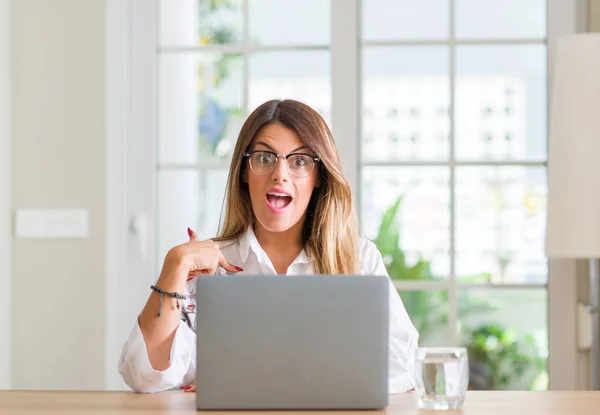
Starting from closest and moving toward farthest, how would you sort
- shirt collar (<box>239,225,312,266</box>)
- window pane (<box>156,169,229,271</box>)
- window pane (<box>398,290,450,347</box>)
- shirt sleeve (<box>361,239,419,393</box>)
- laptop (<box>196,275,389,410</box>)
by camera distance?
1. laptop (<box>196,275,389,410</box>)
2. shirt sleeve (<box>361,239,419,393</box>)
3. shirt collar (<box>239,225,312,266</box>)
4. window pane (<box>156,169,229,271</box>)
5. window pane (<box>398,290,450,347</box>)

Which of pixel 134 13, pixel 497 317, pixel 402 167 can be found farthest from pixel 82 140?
pixel 497 317

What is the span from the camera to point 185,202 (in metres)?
3.45

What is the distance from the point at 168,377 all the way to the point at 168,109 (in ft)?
6.18

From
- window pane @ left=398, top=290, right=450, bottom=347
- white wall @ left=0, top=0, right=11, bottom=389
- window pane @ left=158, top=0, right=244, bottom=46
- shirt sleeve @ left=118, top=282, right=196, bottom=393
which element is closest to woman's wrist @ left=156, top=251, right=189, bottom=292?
shirt sleeve @ left=118, top=282, right=196, bottom=393

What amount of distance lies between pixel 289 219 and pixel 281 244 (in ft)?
0.53

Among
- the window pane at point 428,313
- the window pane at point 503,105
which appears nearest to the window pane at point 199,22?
the window pane at point 503,105

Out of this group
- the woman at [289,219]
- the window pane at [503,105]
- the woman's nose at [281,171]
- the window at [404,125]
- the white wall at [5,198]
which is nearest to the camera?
the woman at [289,219]

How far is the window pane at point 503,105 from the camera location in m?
3.50

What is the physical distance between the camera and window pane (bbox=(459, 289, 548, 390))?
3645 mm

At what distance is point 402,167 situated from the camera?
330 centimetres

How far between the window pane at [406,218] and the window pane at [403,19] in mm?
527

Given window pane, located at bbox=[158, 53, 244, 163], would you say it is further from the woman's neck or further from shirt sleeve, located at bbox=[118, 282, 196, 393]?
shirt sleeve, located at bbox=[118, 282, 196, 393]

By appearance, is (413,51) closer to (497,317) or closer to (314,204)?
(497,317)

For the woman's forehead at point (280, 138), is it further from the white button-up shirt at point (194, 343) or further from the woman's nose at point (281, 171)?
the white button-up shirt at point (194, 343)
